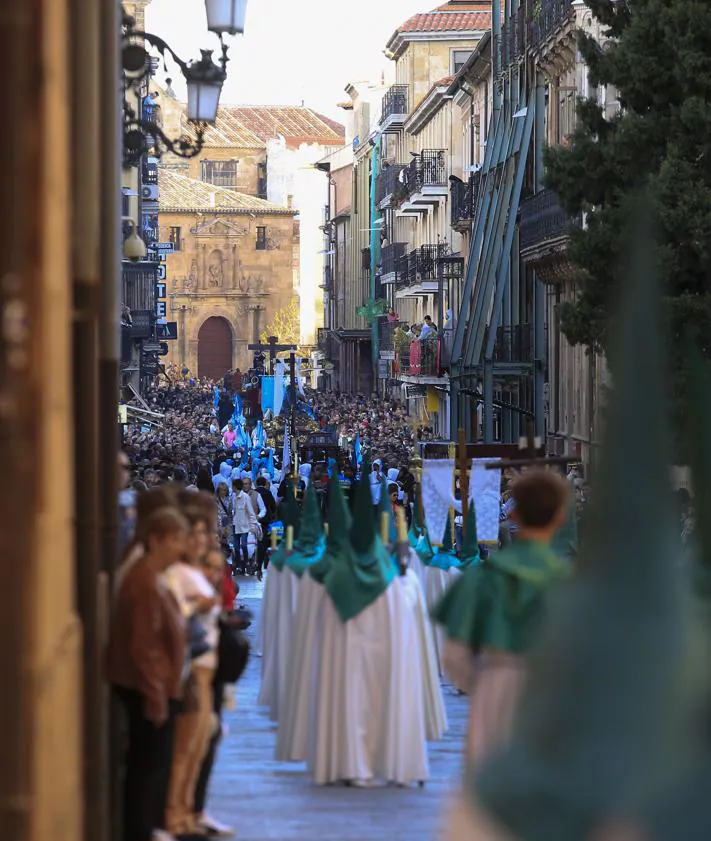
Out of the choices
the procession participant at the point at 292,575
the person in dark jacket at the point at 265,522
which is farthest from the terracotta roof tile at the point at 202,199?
the procession participant at the point at 292,575

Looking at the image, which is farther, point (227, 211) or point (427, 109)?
point (227, 211)

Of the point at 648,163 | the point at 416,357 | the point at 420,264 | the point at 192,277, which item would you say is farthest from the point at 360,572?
the point at 192,277

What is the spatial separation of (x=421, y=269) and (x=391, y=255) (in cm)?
1069

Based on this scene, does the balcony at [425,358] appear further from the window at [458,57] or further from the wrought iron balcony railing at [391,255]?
the window at [458,57]

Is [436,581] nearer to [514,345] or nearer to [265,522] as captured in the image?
[265,522]

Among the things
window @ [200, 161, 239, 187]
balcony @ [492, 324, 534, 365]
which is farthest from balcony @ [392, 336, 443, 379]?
window @ [200, 161, 239, 187]

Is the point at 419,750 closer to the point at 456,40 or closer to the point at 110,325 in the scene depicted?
the point at 110,325

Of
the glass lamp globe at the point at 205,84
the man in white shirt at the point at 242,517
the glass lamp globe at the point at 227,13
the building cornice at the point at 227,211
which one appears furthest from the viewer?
the building cornice at the point at 227,211

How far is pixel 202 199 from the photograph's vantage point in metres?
112

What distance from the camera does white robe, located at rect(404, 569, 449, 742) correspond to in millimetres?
12062

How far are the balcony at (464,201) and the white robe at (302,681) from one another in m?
33.0

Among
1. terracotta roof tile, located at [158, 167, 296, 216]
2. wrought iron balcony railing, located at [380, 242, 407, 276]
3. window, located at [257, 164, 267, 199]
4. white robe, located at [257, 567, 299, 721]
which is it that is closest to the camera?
white robe, located at [257, 567, 299, 721]

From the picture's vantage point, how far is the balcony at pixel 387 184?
210 ft

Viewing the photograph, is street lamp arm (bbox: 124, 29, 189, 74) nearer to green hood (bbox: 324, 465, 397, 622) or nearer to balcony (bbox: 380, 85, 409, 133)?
green hood (bbox: 324, 465, 397, 622)
